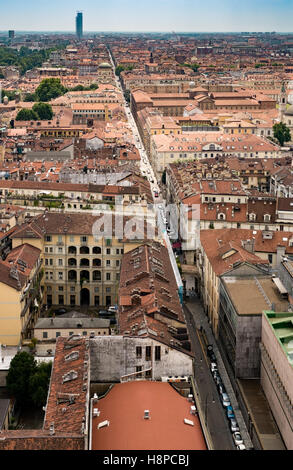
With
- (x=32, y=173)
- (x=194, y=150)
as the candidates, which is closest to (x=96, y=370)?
(x=32, y=173)

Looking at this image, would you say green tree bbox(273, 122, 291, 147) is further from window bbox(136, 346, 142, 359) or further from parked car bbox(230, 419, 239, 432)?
window bbox(136, 346, 142, 359)

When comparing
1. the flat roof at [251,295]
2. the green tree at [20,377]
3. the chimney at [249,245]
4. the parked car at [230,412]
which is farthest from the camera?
the chimney at [249,245]

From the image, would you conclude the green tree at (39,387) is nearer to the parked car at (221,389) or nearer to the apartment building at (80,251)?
the parked car at (221,389)

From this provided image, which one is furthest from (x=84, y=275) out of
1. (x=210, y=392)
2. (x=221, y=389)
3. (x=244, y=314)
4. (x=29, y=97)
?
(x=29, y=97)

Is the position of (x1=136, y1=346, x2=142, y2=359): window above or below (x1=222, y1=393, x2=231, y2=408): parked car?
above

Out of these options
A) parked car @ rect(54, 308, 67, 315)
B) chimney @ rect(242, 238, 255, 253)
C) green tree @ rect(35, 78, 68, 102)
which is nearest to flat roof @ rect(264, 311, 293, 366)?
chimney @ rect(242, 238, 255, 253)

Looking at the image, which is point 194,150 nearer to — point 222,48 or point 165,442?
point 165,442

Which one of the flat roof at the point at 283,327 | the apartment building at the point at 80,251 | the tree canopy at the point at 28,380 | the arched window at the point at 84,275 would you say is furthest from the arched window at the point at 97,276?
the flat roof at the point at 283,327
